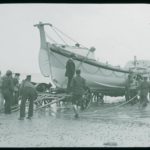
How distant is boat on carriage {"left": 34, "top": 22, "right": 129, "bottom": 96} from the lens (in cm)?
2192

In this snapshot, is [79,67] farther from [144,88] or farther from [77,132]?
[77,132]

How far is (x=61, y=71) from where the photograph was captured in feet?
74.3

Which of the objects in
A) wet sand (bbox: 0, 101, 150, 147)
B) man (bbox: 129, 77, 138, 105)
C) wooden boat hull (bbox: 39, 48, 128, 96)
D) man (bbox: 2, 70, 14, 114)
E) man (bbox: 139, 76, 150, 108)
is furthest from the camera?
man (bbox: 129, 77, 138, 105)

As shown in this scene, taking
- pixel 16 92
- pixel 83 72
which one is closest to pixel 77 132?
pixel 16 92

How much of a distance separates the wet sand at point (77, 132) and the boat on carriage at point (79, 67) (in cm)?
717

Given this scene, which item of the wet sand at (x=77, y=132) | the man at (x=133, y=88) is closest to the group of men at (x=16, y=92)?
the wet sand at (x=77, y=132)

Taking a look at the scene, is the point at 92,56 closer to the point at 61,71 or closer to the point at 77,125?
the point at 61,71

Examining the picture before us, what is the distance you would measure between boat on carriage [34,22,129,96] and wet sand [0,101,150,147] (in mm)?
7166

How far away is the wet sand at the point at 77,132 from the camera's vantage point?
9.60 m

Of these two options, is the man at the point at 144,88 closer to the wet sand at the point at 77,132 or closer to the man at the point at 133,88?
the man at the point at 133,88

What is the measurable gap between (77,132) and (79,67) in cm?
1095

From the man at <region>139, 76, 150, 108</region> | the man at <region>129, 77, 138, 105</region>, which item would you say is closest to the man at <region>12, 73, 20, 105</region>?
the man at <region>139, 76, 150, 108</region>

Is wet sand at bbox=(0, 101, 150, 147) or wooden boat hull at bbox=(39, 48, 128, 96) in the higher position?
wooden boat hull at bbox=(39, 48, 128, 96)

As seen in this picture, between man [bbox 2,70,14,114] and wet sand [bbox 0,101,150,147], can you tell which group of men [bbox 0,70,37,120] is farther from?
wet sand [bbox 0,101,150,147]
